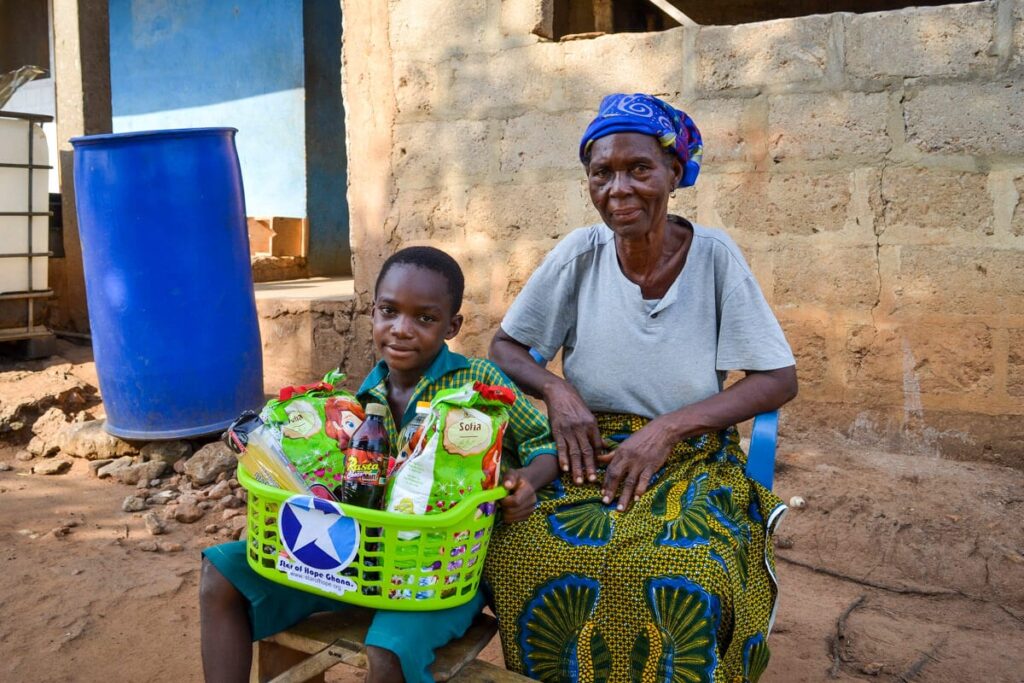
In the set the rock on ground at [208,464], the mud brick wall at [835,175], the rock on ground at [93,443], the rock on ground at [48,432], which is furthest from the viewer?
the rock on ground at [48,432]

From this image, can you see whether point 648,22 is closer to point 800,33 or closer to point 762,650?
point 800,33

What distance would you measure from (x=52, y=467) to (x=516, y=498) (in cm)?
335

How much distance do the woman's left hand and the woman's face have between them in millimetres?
481

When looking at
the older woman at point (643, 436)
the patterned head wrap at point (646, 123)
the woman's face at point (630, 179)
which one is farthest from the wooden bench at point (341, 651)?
the patterned head wrap at point (646, 123)

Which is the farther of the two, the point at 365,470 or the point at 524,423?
the point at 524,423

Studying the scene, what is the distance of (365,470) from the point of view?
5.56ft

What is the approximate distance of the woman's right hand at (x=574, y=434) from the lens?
204 cm

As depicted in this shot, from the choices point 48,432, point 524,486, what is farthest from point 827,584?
point 48,432

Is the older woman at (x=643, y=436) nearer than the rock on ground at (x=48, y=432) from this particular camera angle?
Yes

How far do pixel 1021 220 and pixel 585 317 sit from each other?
1975 millimetres

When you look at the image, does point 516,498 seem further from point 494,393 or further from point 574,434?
point 574,434

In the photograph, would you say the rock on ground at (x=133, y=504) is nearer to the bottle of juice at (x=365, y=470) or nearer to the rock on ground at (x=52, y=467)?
the rock on ground at (x=52, y=467)

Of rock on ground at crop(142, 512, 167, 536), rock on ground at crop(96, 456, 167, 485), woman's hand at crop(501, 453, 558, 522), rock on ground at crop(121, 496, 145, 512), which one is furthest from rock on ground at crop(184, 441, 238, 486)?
woman's hand at crop(501, 453, 558, 522)

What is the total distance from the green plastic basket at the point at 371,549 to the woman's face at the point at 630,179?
80 cm
